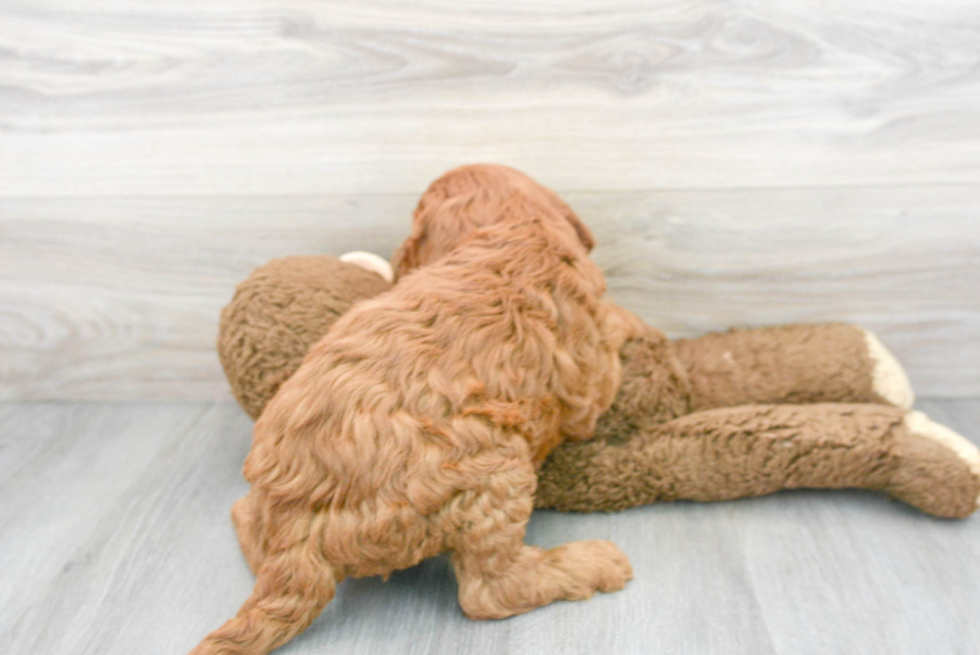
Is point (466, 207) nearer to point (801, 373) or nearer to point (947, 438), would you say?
point (801, 373)

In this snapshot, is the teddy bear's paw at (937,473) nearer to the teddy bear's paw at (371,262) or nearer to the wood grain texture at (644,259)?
the wood grain texture at (644,259)

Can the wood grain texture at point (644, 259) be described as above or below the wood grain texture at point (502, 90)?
below

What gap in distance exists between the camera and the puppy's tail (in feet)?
3.29

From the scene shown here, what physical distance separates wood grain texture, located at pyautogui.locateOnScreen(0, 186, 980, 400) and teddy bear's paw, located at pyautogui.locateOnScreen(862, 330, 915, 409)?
0.17 meters

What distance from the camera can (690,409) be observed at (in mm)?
1493

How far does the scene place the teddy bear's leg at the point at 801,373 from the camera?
149 cm

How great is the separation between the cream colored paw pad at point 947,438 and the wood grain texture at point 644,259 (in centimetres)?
36

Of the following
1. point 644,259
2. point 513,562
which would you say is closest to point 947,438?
point 644,259

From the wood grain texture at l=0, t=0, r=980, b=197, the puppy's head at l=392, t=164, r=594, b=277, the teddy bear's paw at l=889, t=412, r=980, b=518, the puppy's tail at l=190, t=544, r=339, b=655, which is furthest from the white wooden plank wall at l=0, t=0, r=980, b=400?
A: the puppy's tail at l=190, t=544, r=339, b=655

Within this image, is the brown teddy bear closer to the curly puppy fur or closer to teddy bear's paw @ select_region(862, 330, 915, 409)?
Result: teddy bear's paw @ select_region(862, 330, 915, 409)

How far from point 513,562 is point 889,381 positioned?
0.87 meters

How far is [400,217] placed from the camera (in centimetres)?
162

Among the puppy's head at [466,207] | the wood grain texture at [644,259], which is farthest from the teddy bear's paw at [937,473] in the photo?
the puppy's head at [466,207]

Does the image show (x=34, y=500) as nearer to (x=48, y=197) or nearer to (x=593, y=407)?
(x=48, y=197)
